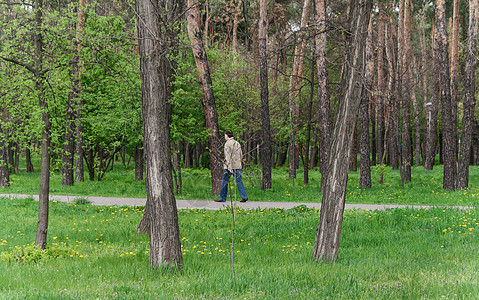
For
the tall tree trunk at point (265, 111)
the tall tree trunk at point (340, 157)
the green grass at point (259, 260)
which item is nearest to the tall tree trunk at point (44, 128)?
the green grass at point (259, 260)

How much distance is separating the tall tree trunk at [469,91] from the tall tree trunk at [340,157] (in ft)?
38.2

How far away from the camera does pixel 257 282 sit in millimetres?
4707

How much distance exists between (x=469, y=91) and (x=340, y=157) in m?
12.6

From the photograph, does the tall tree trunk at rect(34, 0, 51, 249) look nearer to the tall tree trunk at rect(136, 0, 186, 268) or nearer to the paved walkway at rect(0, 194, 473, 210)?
the tall tree trunk at rect(136, 0, 186, 268)

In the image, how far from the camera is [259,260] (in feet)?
19.6

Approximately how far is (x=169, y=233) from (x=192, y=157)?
107 ft

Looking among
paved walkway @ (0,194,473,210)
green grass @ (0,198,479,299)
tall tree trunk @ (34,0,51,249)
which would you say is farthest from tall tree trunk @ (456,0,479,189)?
tall tree trunk @ (34,0,51,249)

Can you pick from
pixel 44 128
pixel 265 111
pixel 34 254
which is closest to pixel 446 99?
pixel 265 111

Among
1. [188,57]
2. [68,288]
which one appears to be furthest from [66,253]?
[188,57]

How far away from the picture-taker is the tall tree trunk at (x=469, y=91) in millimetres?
15391

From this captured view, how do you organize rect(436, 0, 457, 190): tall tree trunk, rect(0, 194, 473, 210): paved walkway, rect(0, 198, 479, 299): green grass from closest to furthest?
rect(0, 198, 479, 299): green grass, rect(0, 194, 473, 210): paved walkway, rect(436, 0, 457, 190): tall tree trunk

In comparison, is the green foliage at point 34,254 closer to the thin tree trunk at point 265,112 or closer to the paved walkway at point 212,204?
the paved walkway at point 212,204

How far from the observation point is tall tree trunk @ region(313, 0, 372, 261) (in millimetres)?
5758

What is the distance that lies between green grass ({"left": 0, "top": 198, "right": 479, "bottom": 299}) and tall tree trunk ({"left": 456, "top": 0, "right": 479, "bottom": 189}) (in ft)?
24.0
